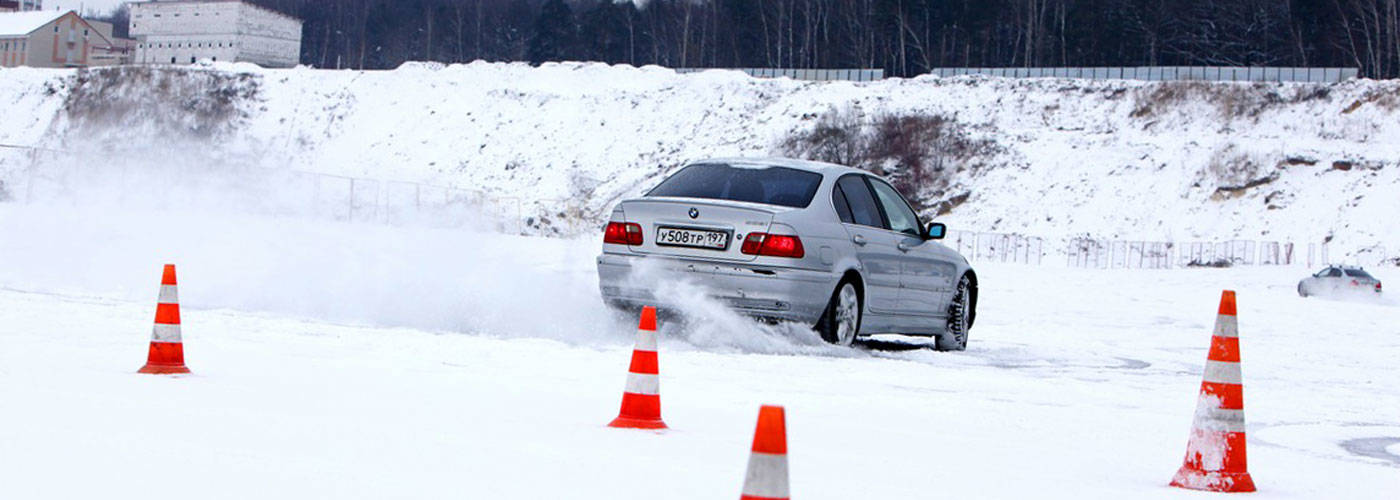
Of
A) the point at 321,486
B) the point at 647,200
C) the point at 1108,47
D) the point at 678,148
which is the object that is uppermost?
the point at 1108,47

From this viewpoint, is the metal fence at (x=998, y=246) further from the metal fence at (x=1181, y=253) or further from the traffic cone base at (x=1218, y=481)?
the traffic cone base at (x=1218, y=481)

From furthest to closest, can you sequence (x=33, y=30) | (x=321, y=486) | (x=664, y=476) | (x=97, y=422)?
(x=33, y=30) → (x=97, y=422) → (x=664, y=476) → (x=321, y=486)

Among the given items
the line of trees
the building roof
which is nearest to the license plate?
the line of trees

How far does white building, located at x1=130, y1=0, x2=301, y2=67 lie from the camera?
4444 inches

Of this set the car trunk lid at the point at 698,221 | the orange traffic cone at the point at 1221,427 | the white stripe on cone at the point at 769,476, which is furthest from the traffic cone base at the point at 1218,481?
the car trunk lid at the point at 698,221

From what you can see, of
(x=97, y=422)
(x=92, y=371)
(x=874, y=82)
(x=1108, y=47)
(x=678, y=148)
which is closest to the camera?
(x=97, y=422)

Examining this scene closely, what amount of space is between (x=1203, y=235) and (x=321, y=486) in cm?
4818

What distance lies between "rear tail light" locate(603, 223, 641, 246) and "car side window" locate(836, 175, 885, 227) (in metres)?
1.58

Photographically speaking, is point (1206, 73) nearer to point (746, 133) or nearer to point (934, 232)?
point (746, 133)

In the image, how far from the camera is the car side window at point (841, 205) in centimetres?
1168

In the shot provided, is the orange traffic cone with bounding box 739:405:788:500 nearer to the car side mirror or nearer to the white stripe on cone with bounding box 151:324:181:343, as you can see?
the white stripe on cone with bounding box 151:324:181:343

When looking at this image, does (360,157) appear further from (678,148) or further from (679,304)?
(679,304)

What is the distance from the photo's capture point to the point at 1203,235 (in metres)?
50.0

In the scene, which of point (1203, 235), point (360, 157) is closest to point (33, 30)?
point (360, 157)
